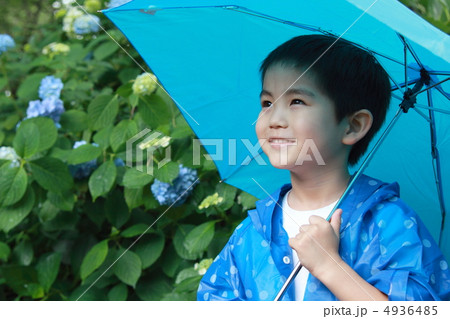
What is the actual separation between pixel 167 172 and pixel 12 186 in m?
0.62

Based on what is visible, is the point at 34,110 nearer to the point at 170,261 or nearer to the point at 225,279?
the point at 170,261

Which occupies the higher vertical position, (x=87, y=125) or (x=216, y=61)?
(x=216, y=61)

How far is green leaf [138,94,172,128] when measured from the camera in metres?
2.41

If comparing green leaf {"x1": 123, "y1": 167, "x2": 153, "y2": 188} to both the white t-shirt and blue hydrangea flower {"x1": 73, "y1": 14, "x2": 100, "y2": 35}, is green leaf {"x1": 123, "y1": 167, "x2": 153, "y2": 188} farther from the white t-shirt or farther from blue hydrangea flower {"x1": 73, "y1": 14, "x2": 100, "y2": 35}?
blue hydrangea flower {"x1": 73, "y1": 14, "x2": 100, "y2": 35}

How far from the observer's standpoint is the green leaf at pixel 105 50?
9.88 feet

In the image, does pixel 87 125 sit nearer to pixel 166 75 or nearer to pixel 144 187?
pixel 144 187

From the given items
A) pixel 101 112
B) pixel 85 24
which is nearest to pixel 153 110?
pixel 101 112

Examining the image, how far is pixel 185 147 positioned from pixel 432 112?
3.27ft

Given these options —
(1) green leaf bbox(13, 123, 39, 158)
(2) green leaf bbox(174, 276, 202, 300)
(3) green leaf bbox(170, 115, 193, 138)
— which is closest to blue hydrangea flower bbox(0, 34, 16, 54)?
(1) green leaf bbox(13, 123, 39, 158)

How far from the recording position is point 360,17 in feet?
4.10

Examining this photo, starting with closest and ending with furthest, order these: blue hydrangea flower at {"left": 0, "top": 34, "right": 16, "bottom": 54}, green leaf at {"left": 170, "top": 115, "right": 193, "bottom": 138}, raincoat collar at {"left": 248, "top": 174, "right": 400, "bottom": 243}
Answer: raincoat collar at {"left": 248, "top": 174, "right": 400, "bottom": 243} < green leaf at {"left": 170, "top": 115, "right": 193, "bottom": 138} < blue hydrangea flower at {"left": 0, "top": 34, "right": 16, "bottom": 54}

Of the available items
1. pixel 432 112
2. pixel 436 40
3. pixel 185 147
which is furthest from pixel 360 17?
pixel 185 147

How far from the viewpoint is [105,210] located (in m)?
2.53

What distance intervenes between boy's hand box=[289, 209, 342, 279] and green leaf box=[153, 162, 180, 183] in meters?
0.88
